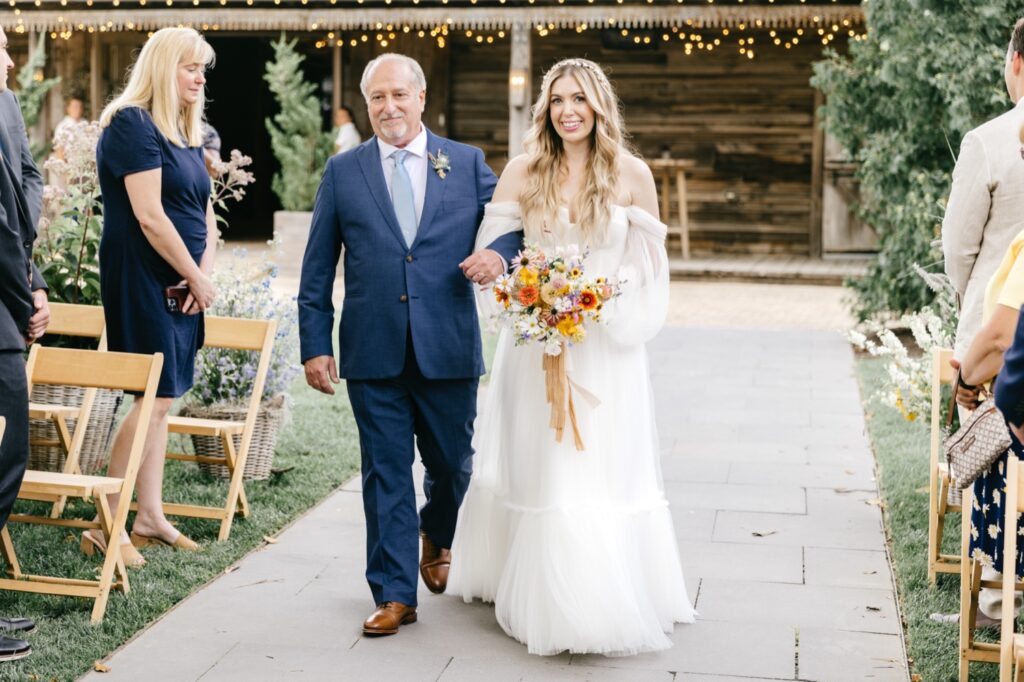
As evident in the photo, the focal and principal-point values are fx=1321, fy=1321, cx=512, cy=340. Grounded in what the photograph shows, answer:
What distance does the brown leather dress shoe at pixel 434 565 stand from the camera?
4887mm

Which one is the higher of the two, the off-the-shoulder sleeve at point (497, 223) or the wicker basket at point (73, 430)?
the off-the-shoulder sleeve at point (497, 223)

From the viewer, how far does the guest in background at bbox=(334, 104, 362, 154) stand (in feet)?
54.7

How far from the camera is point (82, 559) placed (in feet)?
17.0

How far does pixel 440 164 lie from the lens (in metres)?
4.53

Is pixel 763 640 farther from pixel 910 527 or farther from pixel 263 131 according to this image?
pixel 263 131

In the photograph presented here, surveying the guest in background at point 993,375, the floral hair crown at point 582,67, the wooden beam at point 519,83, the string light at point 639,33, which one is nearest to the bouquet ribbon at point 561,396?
the floral hair crown at point 582,67

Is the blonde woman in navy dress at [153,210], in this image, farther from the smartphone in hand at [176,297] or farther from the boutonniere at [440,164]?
the boutonniere at [440,164]

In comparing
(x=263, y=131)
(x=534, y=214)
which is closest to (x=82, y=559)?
(x=534, y=214)

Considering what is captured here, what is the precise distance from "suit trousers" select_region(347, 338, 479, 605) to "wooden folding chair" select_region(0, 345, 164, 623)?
2.58ft

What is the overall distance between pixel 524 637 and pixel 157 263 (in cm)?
208

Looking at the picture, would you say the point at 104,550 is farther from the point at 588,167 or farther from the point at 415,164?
the point at 588,167

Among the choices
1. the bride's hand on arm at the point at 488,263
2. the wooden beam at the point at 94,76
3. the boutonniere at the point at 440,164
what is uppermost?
the wooden beam at the point at 94,76

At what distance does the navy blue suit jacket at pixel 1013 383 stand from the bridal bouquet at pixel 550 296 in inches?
58.2

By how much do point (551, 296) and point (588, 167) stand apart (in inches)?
21.6
